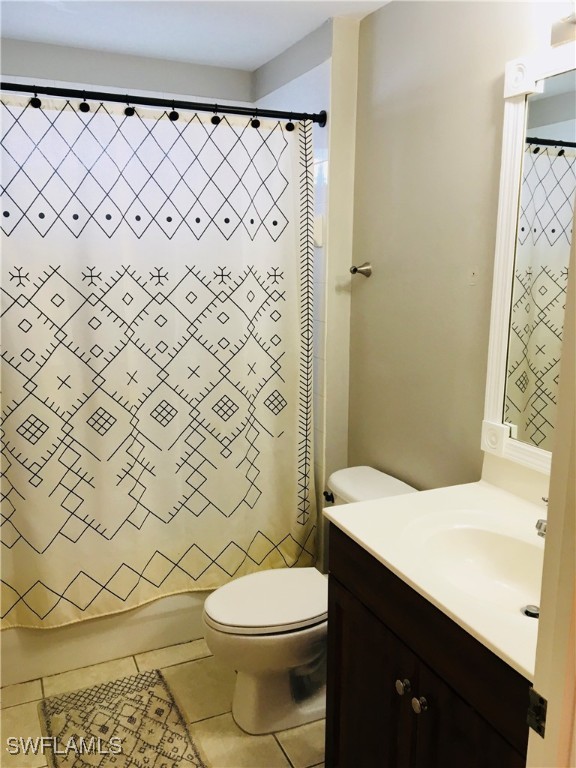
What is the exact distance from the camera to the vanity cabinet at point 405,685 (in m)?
1.04

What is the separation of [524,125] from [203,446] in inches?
58.3

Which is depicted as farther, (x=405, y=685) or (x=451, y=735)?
(x=405, y=685)

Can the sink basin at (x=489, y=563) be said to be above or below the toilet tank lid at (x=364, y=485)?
above

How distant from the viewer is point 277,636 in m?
1.83

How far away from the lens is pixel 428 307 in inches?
76.1

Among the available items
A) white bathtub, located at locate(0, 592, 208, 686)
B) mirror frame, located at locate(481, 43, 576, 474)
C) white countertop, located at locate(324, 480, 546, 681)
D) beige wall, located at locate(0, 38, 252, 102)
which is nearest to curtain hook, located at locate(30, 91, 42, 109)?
beige wall, located at locate(0, 38, 252, 102)

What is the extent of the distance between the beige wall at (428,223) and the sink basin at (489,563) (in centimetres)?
36

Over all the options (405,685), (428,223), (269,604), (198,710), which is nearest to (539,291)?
(428,223)

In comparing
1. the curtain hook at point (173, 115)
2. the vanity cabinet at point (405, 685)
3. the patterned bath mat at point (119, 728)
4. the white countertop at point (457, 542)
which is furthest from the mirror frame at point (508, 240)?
the patterned bath mat at point (119, 728)

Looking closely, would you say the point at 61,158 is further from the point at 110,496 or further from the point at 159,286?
the point at 110,496

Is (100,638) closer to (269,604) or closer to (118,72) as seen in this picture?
(269,604)

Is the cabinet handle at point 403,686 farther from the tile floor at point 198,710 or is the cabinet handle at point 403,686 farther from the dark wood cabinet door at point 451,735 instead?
the tile floor at point 198,710

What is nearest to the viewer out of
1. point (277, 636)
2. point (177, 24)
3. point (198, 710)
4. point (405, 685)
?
point (405, 685)

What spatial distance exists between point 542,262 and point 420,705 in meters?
1.08
